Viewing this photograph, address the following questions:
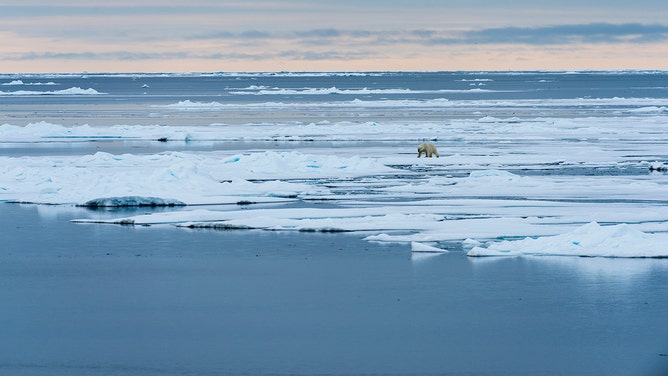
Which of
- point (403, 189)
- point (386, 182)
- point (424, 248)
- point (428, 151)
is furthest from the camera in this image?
point (428, 151)

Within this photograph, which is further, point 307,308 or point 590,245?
point 590,245

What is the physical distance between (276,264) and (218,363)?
146 inches

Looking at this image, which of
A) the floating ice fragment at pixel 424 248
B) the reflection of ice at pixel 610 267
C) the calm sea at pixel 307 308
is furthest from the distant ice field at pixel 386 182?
the calm sea at pixel 307 308

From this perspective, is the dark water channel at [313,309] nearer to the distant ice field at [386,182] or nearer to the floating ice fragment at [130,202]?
the distant ice field at [386,182]

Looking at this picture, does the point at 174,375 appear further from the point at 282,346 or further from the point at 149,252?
the point at 149,252

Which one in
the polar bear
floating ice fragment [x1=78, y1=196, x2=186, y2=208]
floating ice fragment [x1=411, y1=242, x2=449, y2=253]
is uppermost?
the polar bear

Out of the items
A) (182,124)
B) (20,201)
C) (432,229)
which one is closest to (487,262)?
(432,229)

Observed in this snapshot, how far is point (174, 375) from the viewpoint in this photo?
729 centimetres

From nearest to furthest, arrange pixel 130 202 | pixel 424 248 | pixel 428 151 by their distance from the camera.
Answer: pixel 424 248, pixel 130 202, pixel 428 151

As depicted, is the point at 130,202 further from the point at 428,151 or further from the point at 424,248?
the point at 428,151

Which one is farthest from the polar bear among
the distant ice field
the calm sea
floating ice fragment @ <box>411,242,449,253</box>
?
floating ice fragment @ <box>411,242,449,253</box>

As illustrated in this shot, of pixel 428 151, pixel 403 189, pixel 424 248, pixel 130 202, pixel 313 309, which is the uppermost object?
pixel 428 151

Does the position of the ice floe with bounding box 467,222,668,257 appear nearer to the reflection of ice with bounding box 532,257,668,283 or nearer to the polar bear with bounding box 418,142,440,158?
the reflection of ice with bounding box 532,257,668,283

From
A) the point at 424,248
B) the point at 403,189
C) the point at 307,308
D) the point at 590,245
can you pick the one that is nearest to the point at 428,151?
the point at 403,189
